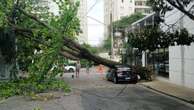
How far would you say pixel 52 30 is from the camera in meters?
14.0

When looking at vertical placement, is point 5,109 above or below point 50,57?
below

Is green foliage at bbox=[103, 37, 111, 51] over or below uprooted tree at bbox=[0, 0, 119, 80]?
over

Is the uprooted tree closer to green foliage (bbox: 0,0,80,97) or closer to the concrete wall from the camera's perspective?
green foliage (bbox: 0,0,80,97)

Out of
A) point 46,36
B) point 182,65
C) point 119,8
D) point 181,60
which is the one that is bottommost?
point 182,65

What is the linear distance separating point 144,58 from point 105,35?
6767 centimetres

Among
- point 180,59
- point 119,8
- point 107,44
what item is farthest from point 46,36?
point 119,8

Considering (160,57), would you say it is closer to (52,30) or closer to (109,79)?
(109,79)

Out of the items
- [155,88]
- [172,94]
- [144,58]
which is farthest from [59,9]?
[144,58]

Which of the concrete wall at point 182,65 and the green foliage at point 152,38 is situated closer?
the green foliage at point 152,38

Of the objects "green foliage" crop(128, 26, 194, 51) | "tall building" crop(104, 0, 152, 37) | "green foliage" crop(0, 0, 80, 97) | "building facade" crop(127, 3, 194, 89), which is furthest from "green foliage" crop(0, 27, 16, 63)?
"tall building" crop(104, 0, 152, 37)

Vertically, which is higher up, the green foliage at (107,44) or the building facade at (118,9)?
the building facade at (118,9)

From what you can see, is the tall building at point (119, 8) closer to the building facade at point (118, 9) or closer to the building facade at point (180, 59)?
the building facade at point (118, 9)

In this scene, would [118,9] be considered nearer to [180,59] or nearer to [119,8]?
[119,8]

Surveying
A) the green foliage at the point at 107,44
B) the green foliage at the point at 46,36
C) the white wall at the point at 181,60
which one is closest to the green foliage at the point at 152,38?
the green foliage at the point at 46,36
